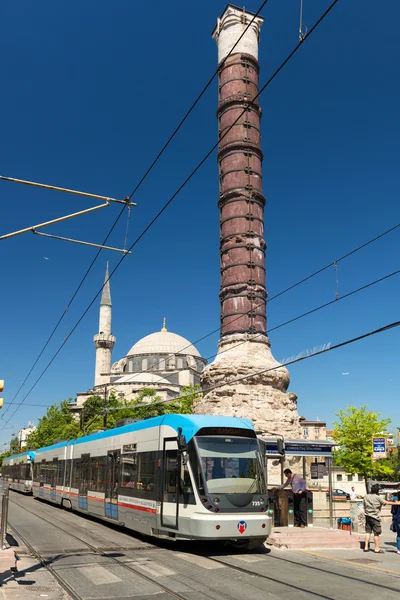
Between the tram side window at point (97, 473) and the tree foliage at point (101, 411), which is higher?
the tree foliage at point (101, 411)

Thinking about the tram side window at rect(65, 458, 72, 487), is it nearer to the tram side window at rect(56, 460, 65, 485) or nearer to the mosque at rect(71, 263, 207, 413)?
the tram side window at rect(56, 460, 65, 485)

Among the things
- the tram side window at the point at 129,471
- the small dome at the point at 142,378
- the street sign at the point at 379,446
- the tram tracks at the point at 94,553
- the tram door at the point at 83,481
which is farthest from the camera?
the small dome at the point at 142,378

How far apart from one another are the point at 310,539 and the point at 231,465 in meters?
3.36

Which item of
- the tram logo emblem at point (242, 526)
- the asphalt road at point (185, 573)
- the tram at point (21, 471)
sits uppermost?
the tram logo emblem at point (242, 526)

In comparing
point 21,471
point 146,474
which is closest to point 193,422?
point 146,474

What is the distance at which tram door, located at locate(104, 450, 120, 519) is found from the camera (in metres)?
16.1

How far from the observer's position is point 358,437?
1805 inches

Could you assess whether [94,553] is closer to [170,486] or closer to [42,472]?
[170,486]

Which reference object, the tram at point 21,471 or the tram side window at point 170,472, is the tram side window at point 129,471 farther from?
the tram at point 21,471

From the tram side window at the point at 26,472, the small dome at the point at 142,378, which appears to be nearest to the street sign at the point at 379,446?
the tram side window at the point at 26,472

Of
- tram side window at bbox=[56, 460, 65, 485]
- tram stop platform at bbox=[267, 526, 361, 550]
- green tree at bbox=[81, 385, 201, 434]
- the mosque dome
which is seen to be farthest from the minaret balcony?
tram stop platform at bbox=[267, 526, 361, 550]

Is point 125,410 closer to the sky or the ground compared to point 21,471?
closer to the sky

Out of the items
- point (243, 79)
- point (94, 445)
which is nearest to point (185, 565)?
point (94, 445)

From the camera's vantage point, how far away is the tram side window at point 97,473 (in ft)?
58.5
